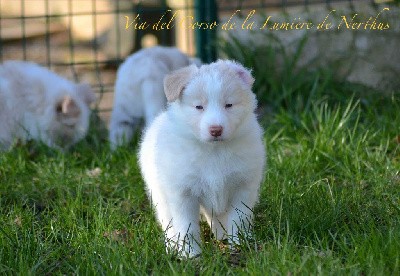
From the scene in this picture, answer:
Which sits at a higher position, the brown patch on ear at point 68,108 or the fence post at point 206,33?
the fence post at point 206,33

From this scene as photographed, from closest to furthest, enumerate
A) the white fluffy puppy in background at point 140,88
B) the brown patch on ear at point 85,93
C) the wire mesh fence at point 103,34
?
the white fluffy puppy in background at point 140,88
the brown patch on ear at point 85,93
the wire mesh fence at point 103,34

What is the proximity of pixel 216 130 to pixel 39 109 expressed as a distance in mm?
2936

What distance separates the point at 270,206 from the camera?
4.31 metres

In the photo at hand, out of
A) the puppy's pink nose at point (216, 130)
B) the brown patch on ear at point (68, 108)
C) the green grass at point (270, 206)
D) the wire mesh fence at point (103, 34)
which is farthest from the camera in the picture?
the wire mesh fence at point (103, 34)

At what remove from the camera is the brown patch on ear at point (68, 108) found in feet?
20.4

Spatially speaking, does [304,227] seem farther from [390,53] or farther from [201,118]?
[390,53]

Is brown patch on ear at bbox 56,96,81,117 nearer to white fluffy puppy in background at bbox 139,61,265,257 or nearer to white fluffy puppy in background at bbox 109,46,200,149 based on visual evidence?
white fluffy puppy in background at bbox 109,46,200,149

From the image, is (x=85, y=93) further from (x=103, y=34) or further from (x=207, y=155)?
(x=103, y=34)

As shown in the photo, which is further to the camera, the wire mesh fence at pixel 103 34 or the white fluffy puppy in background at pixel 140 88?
the wire mesh fence at pixel 103 34

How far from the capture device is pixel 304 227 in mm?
3828

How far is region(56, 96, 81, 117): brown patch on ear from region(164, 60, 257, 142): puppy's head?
8.14ft

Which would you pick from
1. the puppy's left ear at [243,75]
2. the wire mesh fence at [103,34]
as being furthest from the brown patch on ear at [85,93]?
the puppy's left ear at [243,75]

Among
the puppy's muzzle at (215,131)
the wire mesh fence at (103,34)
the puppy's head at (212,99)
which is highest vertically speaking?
the puppy's head at (212,99)

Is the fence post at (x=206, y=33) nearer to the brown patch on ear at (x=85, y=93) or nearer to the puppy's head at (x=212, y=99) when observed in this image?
the brown patch on ear at (x=85, y=93)
